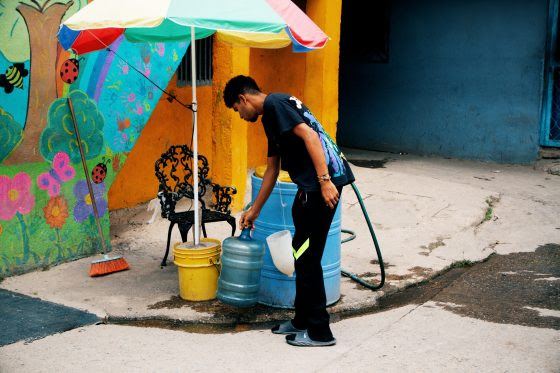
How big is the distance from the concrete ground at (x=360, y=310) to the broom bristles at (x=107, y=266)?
9 cm

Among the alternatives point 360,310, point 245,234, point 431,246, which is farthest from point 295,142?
point 431,246

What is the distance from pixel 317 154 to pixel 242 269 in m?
1.29

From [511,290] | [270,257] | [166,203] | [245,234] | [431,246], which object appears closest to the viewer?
[245,234]

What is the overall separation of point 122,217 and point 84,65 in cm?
200

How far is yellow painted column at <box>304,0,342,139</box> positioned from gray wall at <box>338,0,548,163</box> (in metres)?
2.95

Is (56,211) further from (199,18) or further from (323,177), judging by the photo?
(323,177)

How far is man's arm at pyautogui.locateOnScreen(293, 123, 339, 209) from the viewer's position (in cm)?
503

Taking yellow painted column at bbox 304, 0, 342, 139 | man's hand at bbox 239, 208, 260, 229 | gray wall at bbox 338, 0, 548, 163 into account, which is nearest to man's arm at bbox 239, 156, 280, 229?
man's hand at bbox 239, 208, 260, 229

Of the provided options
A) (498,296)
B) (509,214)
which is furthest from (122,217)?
(509,214)

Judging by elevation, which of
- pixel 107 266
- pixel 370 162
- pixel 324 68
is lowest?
pixel 107 266

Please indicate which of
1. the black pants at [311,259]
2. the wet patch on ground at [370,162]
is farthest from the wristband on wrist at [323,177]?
the wet patch on ground at [370,162]

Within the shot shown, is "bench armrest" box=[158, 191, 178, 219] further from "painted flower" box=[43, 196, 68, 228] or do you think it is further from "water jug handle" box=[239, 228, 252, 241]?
"water jug handle" box=[239, 228, 252, 241]

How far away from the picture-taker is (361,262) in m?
7.34

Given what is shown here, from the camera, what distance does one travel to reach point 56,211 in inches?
268
